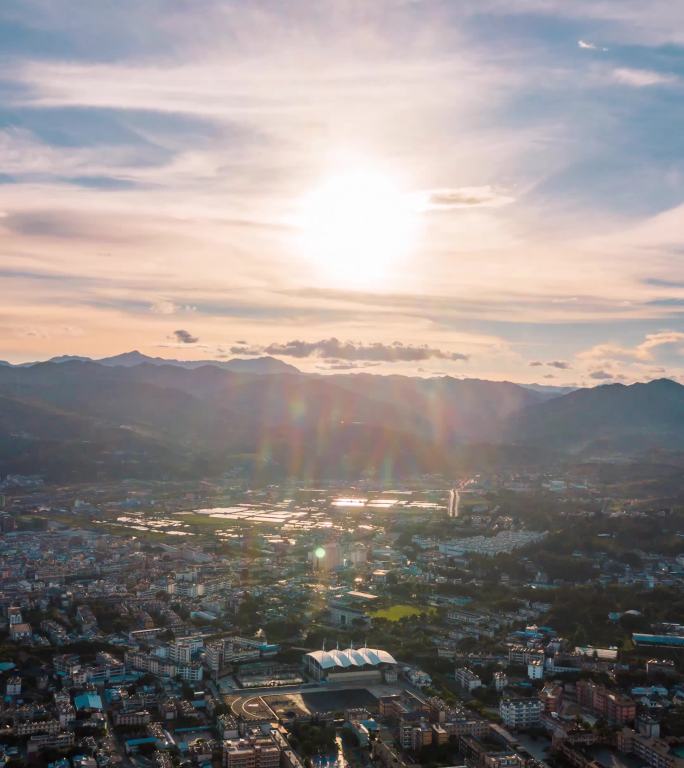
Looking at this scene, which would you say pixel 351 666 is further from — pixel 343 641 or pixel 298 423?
pixel 298 423

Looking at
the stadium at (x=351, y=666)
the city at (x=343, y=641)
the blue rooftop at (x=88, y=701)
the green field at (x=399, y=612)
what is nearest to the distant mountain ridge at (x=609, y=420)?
the city at (x=343, y=641)

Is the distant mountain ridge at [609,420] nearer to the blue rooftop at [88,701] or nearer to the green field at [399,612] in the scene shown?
the green field at [399,612]

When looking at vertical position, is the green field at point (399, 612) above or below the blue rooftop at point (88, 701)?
below

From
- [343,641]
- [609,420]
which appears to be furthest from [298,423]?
[343,641]

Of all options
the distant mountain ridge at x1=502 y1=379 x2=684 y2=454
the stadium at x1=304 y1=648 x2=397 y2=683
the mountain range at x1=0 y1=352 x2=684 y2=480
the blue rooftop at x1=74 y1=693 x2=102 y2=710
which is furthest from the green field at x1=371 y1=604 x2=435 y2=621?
the distant mountain ridge at x1=502 y1=379 x2=684 y2=454

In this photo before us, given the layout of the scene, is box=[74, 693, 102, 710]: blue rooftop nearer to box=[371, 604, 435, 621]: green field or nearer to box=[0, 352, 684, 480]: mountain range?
box=[371, 604, 435, 621]: green field

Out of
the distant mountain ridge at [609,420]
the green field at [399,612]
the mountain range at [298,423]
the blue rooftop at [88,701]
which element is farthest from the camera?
the distant mountain ridge at [609,420]

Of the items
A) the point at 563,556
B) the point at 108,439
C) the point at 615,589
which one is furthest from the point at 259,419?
the point at 615,589
